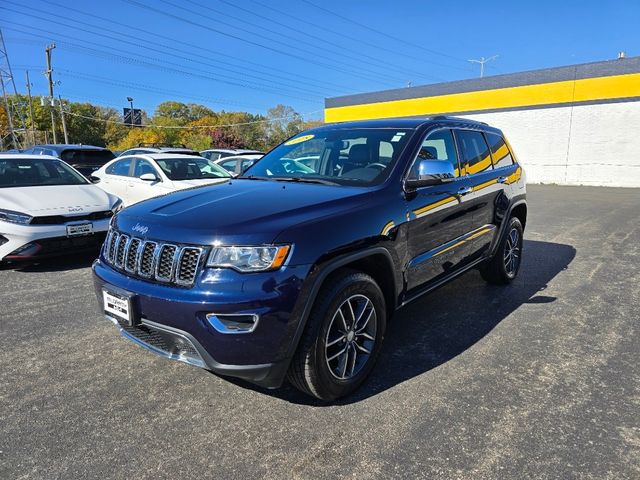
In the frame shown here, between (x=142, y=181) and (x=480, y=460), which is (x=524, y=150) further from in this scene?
(x=480, y=460)

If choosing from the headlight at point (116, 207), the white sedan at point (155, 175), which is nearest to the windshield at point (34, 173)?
the white sedan at point (155, 175)

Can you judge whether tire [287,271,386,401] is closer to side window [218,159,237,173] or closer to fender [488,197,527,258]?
fender [488,197,527,258]

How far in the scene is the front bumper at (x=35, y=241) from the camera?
543 centimetres

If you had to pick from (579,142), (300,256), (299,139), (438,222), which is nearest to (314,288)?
(300,256)

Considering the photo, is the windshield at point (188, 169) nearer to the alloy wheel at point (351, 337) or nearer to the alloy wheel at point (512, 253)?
the alloy wheel at point (512, 253)

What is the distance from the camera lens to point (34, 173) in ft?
22.3

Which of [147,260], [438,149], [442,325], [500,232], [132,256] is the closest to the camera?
[147,260]

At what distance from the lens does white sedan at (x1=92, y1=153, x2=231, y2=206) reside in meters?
8.09

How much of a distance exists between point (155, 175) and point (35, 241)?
2.98m

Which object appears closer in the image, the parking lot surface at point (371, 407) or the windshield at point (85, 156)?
the parking lot surface at point (371, 407)

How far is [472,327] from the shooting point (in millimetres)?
4090

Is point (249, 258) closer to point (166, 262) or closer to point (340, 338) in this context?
point (166, 262)

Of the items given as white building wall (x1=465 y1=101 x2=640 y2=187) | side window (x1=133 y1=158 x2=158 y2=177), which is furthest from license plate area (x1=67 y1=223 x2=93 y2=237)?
white building wall (x1=465 y1=101 x2=640 y2=187)

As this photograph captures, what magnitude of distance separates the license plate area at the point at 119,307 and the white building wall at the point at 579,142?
23978 mm
